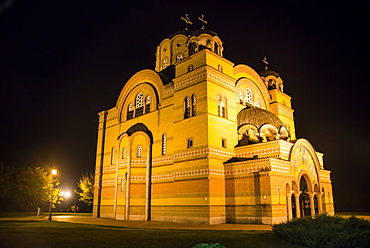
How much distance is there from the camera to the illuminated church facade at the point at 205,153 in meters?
18.2

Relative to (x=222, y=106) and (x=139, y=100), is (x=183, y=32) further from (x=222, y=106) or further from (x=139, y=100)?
(x=222, y=106)

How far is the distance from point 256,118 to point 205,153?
564 cm

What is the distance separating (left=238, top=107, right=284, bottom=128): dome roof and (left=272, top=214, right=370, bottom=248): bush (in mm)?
11546

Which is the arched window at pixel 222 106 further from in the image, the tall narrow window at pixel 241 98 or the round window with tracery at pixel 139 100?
the round window with tracery at pixel 139 100

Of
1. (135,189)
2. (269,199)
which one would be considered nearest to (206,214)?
(269,199)

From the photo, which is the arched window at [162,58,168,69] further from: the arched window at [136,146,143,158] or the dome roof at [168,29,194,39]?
the arched window at [136,146,143,158]

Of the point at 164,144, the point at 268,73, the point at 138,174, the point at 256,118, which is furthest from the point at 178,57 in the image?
the point at 138,174

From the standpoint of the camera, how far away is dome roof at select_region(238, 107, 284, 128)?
21803 millimetres

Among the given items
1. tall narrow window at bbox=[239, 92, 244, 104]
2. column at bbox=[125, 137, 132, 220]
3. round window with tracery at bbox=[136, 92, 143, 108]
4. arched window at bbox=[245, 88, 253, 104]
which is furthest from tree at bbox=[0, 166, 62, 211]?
arched window at bbox=[245, 88, 253, 104]

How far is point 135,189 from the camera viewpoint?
23.2 meters

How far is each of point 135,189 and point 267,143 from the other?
36.2 feet

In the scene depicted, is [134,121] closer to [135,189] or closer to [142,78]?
[142,78]

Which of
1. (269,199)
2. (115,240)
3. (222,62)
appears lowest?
(115,240)

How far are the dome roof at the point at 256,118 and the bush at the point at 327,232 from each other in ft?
37.9
